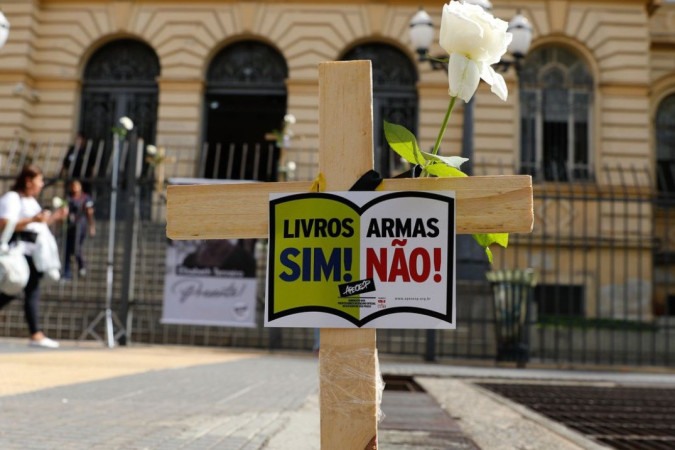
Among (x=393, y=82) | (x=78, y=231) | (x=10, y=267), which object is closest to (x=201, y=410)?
(x=10, y=267)

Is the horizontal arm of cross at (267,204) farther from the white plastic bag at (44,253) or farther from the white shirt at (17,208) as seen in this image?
the white plastic bag at (44,253)

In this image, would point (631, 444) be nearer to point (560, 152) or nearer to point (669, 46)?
point (560, 152)

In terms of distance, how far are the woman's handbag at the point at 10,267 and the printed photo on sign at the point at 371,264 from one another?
699cm

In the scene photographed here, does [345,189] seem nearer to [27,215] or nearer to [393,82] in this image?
[27,215]

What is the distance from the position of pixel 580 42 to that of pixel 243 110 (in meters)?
9.73

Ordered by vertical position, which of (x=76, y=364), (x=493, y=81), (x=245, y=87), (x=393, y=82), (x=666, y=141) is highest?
(x=393, y=82)

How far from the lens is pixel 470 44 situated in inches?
82.9

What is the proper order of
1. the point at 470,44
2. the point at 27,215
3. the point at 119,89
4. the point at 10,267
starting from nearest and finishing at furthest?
the point at 470,44
the point at 10,267
the point at 27,215
the point at 119,89

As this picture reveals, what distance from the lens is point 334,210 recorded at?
2.15 m

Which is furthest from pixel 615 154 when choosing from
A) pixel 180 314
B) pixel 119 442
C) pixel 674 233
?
pixel 119 442

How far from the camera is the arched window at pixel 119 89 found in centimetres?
2217

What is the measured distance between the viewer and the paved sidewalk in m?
3.59

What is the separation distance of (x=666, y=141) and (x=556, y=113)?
551 cm

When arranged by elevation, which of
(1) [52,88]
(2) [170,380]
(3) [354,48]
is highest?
(3) [354,48]
